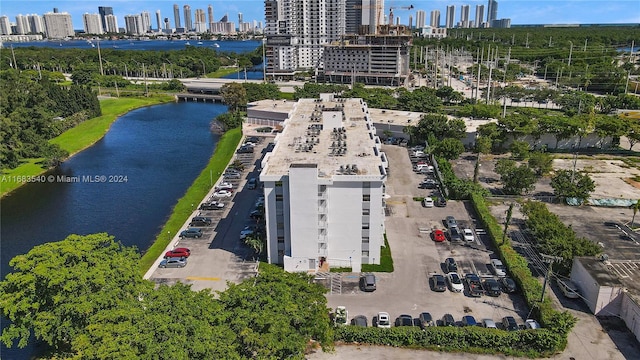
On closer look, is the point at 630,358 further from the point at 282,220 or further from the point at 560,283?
the point at 282,220

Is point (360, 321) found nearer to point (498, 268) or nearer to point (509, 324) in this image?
point (509, 324)

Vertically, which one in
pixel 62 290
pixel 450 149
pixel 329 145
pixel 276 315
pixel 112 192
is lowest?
pixel 112 192

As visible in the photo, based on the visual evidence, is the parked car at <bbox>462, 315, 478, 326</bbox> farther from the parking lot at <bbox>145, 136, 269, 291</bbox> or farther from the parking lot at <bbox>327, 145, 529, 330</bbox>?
the parking lot at <bbox>145, 136, 269, 291</bbox>

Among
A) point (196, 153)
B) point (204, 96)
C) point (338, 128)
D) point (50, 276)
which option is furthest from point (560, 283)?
point (204, 96)

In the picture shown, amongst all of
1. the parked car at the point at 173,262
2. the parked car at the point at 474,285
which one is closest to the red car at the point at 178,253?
the parked car at the point at 173,262

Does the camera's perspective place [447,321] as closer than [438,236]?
Yes

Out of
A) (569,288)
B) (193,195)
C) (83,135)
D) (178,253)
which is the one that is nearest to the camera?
(569,288)

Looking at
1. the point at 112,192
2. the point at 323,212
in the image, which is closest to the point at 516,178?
the point at 323,212

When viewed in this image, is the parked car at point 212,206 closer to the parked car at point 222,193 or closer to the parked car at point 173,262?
the parked car at point 222,193

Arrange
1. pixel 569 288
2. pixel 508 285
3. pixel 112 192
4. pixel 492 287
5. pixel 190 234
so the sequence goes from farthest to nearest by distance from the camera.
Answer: pixel 112 192 < pixel 190 234 < pixel 508 285 < pixel 492 287 < pixel 569 288
